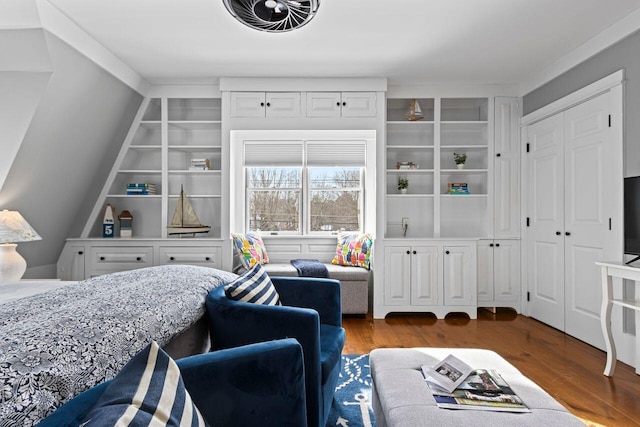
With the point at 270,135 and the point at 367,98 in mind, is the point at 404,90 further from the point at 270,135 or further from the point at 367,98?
the point at 270,135

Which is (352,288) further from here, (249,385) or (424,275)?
(249,385)

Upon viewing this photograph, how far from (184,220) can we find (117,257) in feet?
2.57

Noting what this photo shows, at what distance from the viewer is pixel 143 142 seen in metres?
4.41

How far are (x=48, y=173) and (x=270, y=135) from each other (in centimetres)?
222

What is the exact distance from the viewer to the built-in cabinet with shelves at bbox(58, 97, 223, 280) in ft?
12.9

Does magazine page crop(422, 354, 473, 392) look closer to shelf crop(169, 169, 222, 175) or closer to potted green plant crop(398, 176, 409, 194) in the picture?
potted green plant crop(398, 176, 409, 194)

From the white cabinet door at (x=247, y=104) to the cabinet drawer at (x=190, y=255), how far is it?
4.92 ft

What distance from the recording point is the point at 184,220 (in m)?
4.11

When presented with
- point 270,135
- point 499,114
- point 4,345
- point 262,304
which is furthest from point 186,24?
point 499,114

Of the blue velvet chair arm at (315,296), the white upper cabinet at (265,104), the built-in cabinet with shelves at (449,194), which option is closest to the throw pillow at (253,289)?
the blue velvet chair arm at (315,296)

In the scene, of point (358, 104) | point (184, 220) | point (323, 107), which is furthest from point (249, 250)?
point (358, 104)

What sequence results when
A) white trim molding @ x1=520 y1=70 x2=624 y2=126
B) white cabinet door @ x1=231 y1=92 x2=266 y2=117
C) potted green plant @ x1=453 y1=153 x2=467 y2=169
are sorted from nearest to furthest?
white trim molding @ x1=520 y1=70 x2=624 y2=126, white cabinet door @ x1=231 y1=92 x2=266 y2=117, potted green plant @ x1=453 y1=153 x2=467 y2=169

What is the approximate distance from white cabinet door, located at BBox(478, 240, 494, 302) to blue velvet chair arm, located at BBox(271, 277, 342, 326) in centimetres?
251

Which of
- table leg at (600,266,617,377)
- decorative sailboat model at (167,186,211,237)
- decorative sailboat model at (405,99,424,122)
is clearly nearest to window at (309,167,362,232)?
decorative sailboat model at (405,99,424,122)
